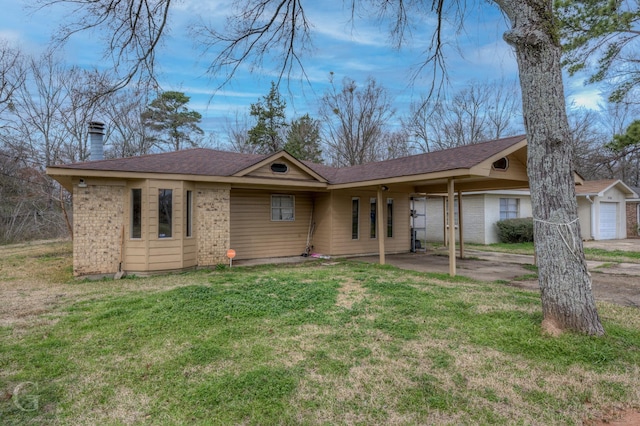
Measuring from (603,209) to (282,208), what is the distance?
16407mm

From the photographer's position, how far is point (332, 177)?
1198cm

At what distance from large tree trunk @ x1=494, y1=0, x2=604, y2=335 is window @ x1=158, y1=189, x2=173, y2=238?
7.45 meters

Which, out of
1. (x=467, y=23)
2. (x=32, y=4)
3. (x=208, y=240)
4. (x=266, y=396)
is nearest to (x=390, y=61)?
(x=467, y=23)

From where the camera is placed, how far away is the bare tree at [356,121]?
25.5 m

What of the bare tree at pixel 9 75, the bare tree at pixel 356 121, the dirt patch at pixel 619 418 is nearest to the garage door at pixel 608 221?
the bare tree at pixel 356 121

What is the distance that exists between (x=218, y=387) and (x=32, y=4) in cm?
404

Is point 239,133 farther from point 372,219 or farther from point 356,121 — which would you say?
point 372,219

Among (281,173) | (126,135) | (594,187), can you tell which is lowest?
(281,173)

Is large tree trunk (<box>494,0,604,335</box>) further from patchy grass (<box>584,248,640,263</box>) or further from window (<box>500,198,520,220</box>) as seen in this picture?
window (<box>500,198,520,220</box>)

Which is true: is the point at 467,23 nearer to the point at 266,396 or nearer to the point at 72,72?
the point at 266,396

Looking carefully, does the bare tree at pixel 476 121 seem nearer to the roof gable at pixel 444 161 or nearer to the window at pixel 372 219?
the window at pixel 372 219

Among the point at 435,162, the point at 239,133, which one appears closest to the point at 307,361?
the point at 435,162

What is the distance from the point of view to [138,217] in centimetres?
821

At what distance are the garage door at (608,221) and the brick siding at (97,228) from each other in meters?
20.7
